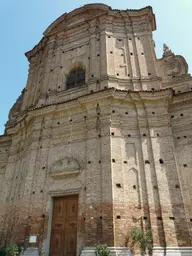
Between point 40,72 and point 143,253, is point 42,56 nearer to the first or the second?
point 40,72

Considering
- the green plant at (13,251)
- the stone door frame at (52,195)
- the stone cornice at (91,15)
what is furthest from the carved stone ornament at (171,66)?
the green plant at (13,251)

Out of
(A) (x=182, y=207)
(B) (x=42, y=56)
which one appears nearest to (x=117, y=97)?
(A) (x=182, y=207)

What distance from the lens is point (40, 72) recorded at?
17.2 m

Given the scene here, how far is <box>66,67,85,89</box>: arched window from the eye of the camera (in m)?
14.5

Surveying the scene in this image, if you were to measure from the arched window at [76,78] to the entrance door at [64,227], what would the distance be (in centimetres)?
685

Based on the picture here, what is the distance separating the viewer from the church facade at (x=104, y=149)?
30.7 ft

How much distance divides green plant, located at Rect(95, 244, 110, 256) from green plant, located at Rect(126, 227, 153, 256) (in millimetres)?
880

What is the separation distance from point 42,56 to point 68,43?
99.0 inches

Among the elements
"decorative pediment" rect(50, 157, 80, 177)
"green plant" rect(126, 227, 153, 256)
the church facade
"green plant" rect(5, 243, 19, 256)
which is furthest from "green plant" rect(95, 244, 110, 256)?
"green plant" rect(5, 243, 19, 256)

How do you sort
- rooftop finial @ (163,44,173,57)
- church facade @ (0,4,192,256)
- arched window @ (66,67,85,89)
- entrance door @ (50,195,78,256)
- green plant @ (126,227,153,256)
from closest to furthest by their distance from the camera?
green plant @ (126,227,153,256) < church facade @ (0,4,192,256) < entrance door @ (50,195,78,256) < arched window @ (66,67,85,89) < rooftop finial @ (163,44,173,57)

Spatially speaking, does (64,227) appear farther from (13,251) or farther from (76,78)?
(76,78)

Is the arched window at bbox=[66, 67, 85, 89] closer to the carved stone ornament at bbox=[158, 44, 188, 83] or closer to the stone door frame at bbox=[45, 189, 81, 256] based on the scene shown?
the carved stone ornament at bbox=[158, 44, 188, 83]

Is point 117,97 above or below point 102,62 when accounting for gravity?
below

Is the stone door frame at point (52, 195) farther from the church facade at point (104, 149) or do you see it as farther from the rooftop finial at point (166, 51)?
the rooftop finial at point (166, 51)
